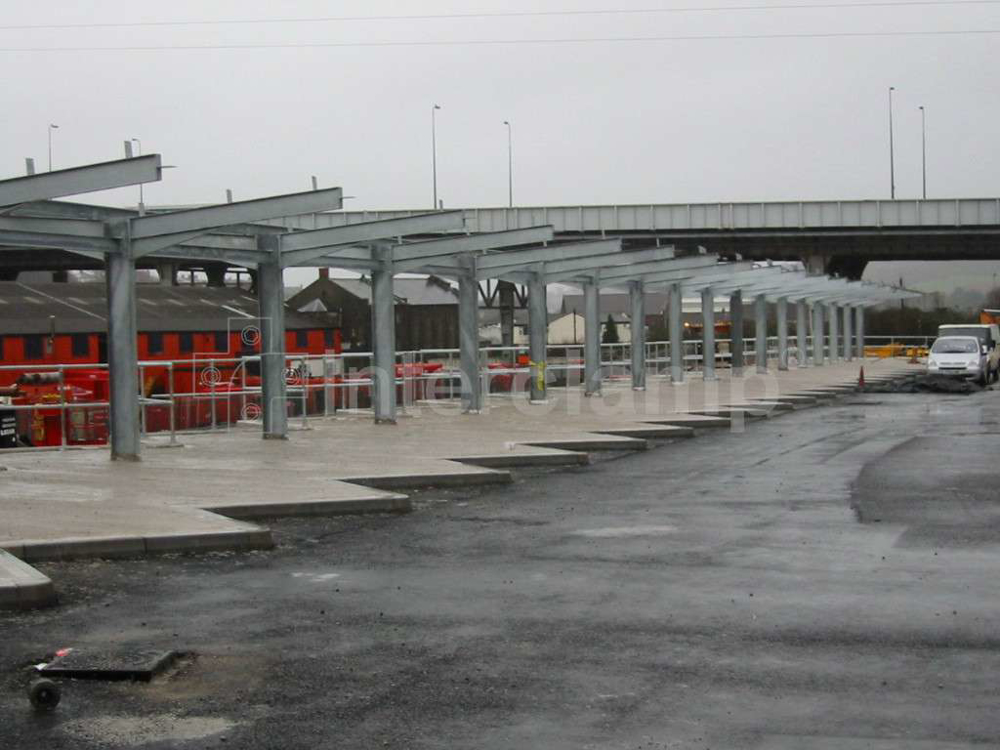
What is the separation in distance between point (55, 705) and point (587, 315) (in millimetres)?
30064

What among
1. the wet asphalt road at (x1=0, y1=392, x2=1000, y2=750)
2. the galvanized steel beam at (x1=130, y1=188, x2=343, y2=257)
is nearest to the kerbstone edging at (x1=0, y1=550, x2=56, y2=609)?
the wet asphalt road at (x1=0, y1=392, x2=1000, y2=750)

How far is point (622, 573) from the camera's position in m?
10.4

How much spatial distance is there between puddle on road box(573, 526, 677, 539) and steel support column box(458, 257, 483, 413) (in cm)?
1587

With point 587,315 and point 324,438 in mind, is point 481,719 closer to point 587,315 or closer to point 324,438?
point 324,438

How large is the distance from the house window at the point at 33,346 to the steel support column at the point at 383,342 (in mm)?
35950

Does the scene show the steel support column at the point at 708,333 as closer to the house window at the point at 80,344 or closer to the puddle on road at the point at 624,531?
the house window at the point at 80,344

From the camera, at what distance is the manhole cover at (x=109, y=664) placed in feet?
23.8

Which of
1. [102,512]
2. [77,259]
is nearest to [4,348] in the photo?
[77,259]

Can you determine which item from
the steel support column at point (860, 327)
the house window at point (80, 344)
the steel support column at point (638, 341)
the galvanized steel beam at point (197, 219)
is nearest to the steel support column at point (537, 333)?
the steel support column at point (638, 341)

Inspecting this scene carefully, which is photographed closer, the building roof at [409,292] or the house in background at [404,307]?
the house in background at [404,307]

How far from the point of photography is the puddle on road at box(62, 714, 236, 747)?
6.20 m

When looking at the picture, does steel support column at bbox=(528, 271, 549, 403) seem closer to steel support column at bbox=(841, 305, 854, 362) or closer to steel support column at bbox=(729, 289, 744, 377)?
steel support column at bbox=(729, 289, 744, 377)

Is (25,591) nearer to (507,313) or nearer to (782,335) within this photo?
(782,335)

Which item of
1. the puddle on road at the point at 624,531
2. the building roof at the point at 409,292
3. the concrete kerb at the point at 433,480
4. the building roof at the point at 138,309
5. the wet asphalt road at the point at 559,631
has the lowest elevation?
the wet asphalt road at the point at 559,631
